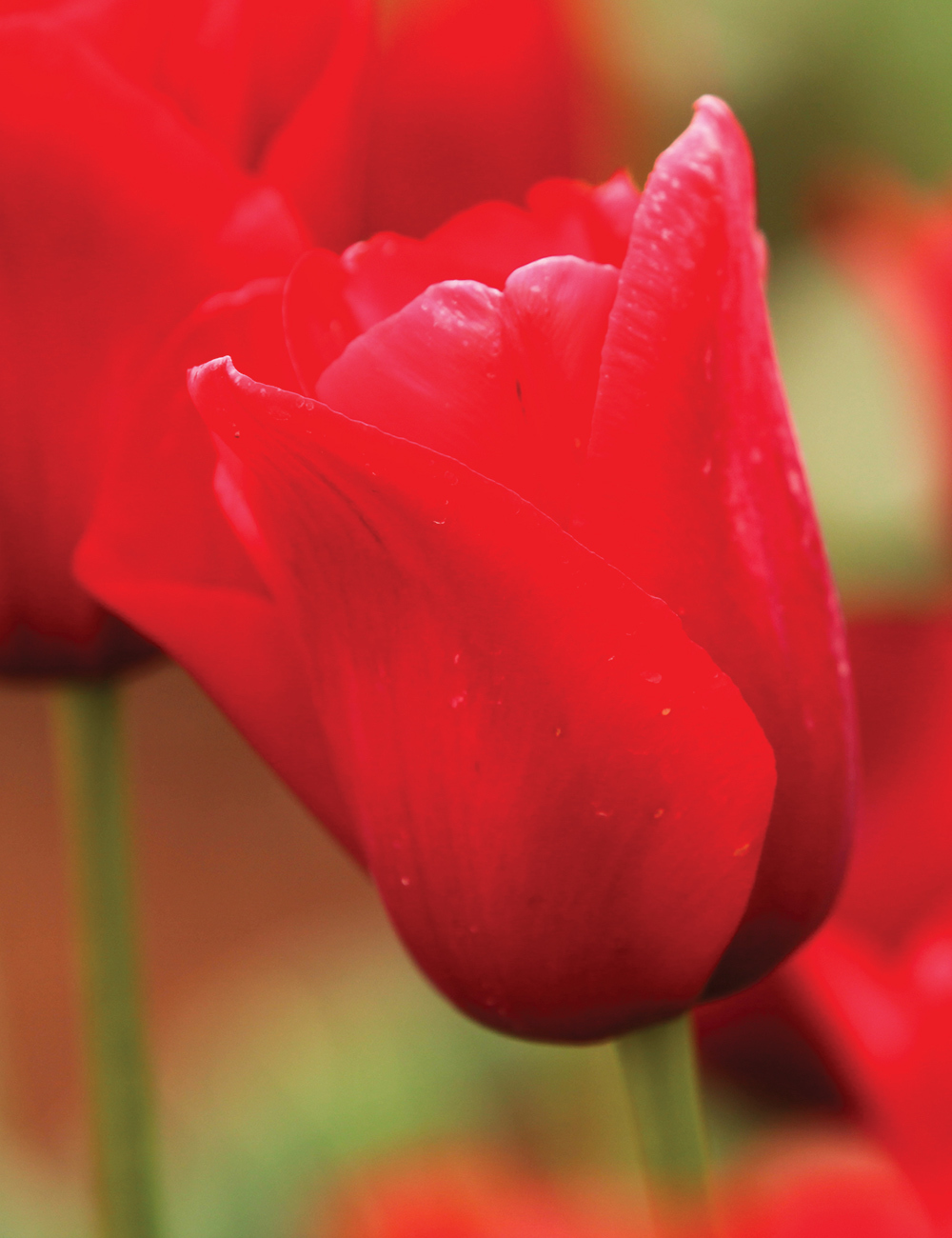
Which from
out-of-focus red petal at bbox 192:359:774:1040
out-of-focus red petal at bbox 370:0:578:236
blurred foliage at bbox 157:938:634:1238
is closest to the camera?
out-of-focus red petal at bbox 192:359:774:1040

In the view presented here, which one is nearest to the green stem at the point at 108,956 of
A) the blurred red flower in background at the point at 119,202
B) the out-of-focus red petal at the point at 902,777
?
the blurred red flower in background at the point at 119,202

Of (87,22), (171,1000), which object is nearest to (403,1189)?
(87,22)

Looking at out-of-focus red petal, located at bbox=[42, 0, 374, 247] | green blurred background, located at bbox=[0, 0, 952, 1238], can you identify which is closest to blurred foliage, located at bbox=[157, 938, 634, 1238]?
green blurred background, located at bbox=[0, 0, 952, 1238]

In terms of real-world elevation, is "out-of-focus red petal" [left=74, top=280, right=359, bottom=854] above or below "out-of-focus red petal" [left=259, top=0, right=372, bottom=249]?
below

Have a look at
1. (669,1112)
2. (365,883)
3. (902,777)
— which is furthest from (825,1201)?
(365,883)

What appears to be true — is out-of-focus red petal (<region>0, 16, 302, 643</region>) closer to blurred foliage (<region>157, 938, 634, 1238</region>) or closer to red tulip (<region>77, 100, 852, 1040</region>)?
red tulip (<region>77, 100, 852, 1040</region>)

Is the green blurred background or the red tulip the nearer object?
the red tulip

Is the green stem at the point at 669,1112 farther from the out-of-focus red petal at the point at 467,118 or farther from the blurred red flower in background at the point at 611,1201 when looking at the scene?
the out-of-focus red petal at the point at 467,118

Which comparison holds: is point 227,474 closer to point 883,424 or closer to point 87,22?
point 87,22

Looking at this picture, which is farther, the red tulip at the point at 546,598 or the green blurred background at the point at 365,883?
the green blurred background at the point at 365,883
